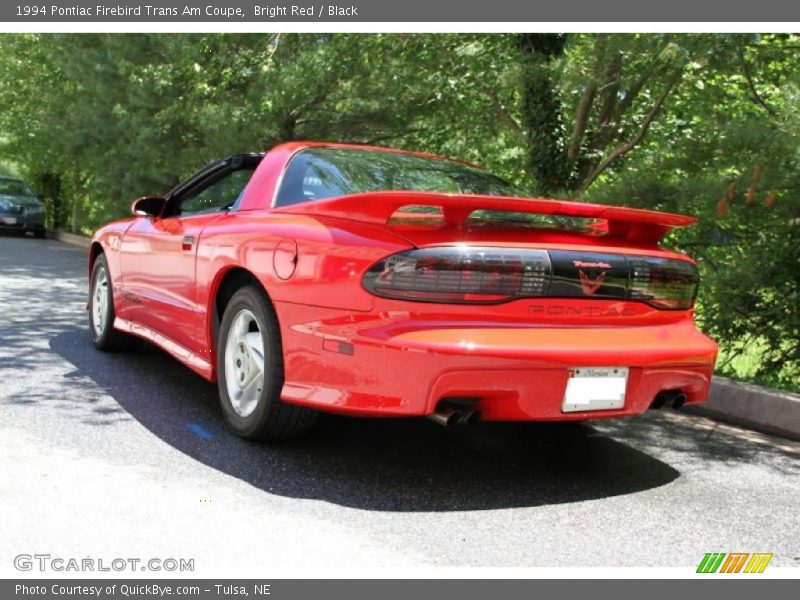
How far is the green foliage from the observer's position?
6.20 m

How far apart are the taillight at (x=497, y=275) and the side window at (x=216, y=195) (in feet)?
5.30

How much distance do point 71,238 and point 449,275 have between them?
20483 millimetres

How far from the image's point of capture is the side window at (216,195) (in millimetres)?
5137

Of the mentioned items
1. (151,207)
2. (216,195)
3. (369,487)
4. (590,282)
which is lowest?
(369,487)

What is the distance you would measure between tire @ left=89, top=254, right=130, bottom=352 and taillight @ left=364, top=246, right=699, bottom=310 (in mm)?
3340

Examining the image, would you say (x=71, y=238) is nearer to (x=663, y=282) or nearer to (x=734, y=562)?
(x=663, y=282)

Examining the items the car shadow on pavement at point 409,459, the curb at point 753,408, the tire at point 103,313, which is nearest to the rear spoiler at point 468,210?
the car shadow on pavement at point 409,459

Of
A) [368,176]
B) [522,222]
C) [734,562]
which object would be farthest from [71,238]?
[734,562]

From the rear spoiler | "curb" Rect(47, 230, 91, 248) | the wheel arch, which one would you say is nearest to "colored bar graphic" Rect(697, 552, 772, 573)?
the rear spoiler

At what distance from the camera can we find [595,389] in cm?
382

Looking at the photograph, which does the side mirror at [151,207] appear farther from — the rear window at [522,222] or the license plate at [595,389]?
the license plate at [595,389]

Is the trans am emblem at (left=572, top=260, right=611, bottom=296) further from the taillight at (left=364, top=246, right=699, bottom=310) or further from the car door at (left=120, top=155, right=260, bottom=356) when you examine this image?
the car door at (left=120, top=155, right=260, bottom=356)
